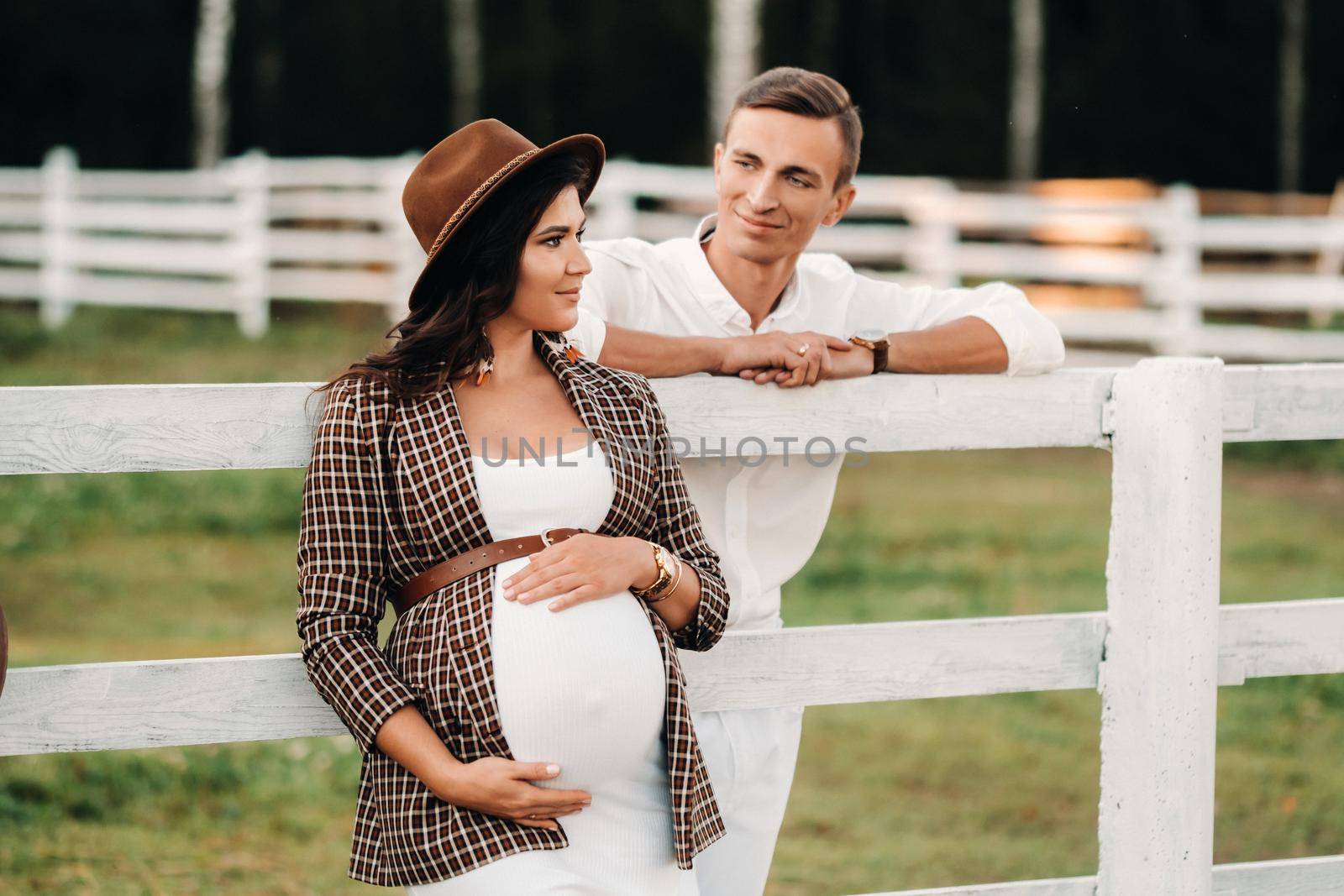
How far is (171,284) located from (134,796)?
11294mm

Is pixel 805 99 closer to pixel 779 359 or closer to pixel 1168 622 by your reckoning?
pixel 779 359

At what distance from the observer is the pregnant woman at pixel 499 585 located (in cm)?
223

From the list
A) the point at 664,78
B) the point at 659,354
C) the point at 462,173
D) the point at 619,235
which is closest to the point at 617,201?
the point at 619,235

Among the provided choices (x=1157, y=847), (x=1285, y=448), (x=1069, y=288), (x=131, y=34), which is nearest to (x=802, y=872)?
(x=1157, y=847)

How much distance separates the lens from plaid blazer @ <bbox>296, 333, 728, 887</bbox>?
222 centimetres

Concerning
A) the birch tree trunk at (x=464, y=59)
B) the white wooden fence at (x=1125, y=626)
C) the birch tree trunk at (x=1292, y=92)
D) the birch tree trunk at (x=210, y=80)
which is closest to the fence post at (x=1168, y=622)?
the white wooden fence at (x=1125, y=626)

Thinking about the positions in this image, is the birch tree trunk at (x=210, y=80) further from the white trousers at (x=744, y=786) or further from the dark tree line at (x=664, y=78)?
the white trousers at (x=744, y=786)

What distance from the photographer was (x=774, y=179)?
3.16 meters

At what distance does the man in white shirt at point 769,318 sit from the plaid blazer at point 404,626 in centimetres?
70

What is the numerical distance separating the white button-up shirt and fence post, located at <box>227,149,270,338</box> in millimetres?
11650

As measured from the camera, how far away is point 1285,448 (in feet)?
35.8

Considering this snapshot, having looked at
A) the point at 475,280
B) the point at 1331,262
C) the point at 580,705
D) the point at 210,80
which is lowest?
the point at 580,705

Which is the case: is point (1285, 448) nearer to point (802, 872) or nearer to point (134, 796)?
point (802, 872)

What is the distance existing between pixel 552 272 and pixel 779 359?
573mm
